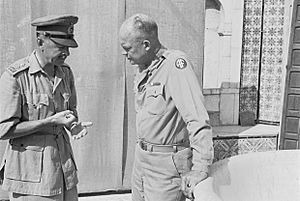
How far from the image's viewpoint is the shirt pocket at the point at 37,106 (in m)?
2.70

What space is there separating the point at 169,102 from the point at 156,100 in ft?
0.24

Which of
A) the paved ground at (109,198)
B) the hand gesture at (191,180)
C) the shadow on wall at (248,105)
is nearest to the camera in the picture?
the hand gesture at (191,180)

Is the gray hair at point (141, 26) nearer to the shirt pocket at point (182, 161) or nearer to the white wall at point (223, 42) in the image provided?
the shirt pocket at point (182, 161)

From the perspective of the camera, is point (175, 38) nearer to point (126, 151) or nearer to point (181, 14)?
point (181, 14)

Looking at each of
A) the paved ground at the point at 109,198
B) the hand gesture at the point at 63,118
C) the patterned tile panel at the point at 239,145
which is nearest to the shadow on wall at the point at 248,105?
the patterned tile panel at the point at 239,145

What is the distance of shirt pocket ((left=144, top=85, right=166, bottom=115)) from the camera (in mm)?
2754

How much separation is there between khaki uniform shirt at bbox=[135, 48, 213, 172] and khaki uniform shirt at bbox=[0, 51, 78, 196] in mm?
484

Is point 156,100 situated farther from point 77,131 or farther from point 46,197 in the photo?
point 46,197

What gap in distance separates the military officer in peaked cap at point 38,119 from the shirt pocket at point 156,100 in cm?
39

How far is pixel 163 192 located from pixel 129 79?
89.3 inches

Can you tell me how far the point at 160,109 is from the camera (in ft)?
9.04

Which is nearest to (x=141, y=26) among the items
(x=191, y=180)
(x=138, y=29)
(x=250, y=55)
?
(x=138, y=29)

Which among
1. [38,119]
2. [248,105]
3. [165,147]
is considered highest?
[38,119]

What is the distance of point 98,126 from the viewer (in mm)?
4891
